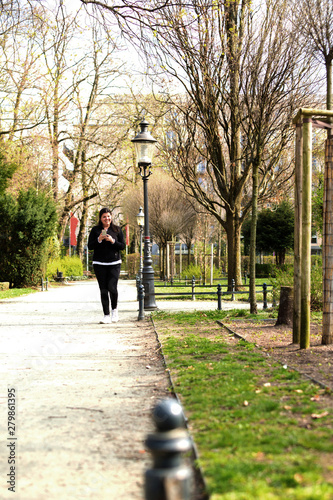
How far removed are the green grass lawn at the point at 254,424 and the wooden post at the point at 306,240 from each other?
2.33ft

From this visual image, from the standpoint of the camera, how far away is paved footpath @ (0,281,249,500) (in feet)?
10.5

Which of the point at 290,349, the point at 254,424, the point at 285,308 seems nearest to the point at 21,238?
the point at 285,308

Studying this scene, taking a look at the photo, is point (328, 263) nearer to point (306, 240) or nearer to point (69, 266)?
point (306, 240)

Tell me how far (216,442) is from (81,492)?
0.97 meters

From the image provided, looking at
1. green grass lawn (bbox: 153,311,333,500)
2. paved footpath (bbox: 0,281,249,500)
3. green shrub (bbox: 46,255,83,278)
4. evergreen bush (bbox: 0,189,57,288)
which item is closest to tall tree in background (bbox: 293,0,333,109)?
paved footpath (bbox: 0,281,249,500)

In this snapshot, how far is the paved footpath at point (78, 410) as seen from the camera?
3.19 m

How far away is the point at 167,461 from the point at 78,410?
2631mm

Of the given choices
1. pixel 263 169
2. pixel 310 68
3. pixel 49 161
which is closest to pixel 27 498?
pixel 310 68

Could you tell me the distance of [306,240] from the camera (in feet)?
23.1

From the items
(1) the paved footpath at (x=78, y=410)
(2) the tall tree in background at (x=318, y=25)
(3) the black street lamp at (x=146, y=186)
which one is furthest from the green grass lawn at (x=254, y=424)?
(2) the tall tree in background at (x=318, y=25)

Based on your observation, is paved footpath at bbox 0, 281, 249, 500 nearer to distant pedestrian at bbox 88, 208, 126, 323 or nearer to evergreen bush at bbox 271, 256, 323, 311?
distant pedestrian at bbox 88, 208, 126, 323

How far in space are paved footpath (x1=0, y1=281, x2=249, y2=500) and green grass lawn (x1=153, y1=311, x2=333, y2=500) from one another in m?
0.43

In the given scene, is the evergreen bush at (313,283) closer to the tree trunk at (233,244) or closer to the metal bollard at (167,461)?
the tree trunk at (233,244)

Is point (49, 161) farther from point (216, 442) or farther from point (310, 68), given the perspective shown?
point (216, 442)
